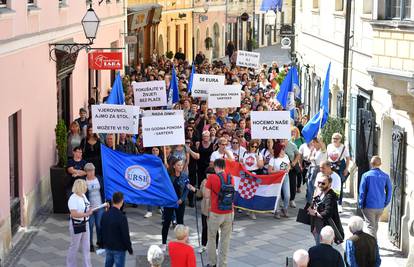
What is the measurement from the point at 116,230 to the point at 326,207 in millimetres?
3010

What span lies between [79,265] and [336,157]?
18.3ft

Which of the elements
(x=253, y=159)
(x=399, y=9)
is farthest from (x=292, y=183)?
(x=399, y=9)

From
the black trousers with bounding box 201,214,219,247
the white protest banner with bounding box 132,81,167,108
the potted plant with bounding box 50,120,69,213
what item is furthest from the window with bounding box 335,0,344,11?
the black trousers with bounding box 201,214,219,247

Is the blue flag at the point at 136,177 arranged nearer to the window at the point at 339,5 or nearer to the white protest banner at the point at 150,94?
the white protest banner at the point at 150,94

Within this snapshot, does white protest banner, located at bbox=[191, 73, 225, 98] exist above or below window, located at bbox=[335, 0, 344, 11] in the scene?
below

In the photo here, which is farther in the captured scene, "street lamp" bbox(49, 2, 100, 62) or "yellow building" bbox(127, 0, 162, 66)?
"yellow building" bbox(127, 0, 162, 66)

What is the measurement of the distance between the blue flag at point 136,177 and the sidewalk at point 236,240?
793mm

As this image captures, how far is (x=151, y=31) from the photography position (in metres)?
42.9

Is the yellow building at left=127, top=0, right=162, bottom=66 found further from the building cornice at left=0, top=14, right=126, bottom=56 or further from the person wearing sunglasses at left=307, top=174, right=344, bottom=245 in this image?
the person wearing sunglasses at left=307, top=174, right=344, bottom=245

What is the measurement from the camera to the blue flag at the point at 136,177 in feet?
49.6

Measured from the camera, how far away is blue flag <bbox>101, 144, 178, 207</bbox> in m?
15.1

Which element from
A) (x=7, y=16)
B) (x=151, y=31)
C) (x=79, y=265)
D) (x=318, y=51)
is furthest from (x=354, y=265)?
(x=151, y=31)

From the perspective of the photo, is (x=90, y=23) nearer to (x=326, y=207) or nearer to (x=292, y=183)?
(x=292, y=183)

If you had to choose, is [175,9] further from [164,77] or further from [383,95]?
[383,95]
